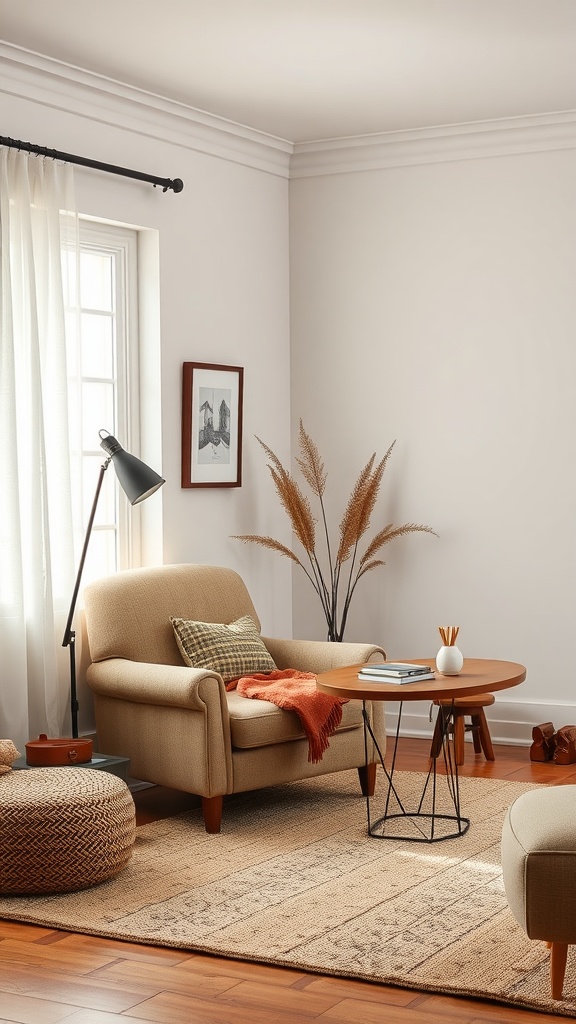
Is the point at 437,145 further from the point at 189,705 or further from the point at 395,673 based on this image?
the point at 189,705

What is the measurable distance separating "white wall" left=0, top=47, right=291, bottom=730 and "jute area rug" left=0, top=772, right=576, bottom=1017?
1099 mm

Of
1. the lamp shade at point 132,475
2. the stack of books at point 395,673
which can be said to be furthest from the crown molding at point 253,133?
the stack of books at point 395,673

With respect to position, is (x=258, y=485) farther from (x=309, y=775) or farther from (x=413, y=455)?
(x=309, y=775)

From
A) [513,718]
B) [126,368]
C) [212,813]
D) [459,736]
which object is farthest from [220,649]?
[513,718]

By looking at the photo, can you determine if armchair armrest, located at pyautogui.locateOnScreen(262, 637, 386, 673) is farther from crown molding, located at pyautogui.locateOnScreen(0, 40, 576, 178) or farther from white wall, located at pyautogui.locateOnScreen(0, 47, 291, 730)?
crown molding, located at pyautogui.locateOnScreen(0, 40, 576, 178)

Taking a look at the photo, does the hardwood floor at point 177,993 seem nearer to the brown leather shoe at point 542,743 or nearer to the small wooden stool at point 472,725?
the small wooden stool at point 472,725

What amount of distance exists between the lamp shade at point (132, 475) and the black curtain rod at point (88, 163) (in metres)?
1.09

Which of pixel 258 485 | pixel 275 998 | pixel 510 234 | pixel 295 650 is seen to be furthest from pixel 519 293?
pixel 275 998

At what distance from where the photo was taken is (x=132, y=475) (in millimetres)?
4820

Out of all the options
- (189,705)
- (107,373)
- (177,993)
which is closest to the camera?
(177,993)

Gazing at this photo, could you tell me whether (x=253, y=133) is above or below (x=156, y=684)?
above

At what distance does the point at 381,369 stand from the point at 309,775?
7.67 feet

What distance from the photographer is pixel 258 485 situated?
20.6 ft

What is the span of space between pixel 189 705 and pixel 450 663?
924 millimetres
